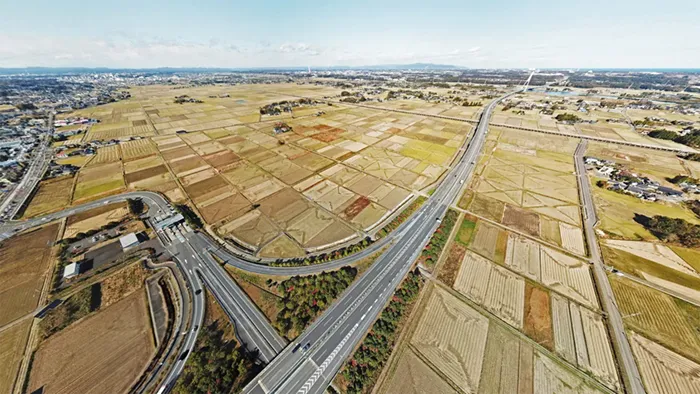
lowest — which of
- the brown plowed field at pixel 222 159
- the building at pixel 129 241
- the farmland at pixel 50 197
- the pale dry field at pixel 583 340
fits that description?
the pale dry field at pixel 583 340

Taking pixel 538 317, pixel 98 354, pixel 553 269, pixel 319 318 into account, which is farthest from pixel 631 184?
pixel 98 354

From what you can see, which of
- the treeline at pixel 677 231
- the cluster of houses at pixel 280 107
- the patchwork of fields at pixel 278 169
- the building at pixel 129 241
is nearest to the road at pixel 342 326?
the patchwork of fields at pixel 278 169

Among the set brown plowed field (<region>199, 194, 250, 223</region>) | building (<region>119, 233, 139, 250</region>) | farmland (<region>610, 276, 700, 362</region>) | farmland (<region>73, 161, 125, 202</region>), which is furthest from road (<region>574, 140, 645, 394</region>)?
farmland (<region>73, 161, 125, 202</region>)

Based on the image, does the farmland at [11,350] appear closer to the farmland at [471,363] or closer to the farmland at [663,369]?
the farmland at [471,363]

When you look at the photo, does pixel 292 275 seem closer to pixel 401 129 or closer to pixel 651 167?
pixel 401 129

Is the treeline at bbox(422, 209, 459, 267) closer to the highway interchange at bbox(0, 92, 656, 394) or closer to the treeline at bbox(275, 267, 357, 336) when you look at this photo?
the highway interchange at bbox(0, 92, 656, 394)

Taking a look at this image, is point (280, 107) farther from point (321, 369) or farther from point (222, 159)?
point (321, 369)
